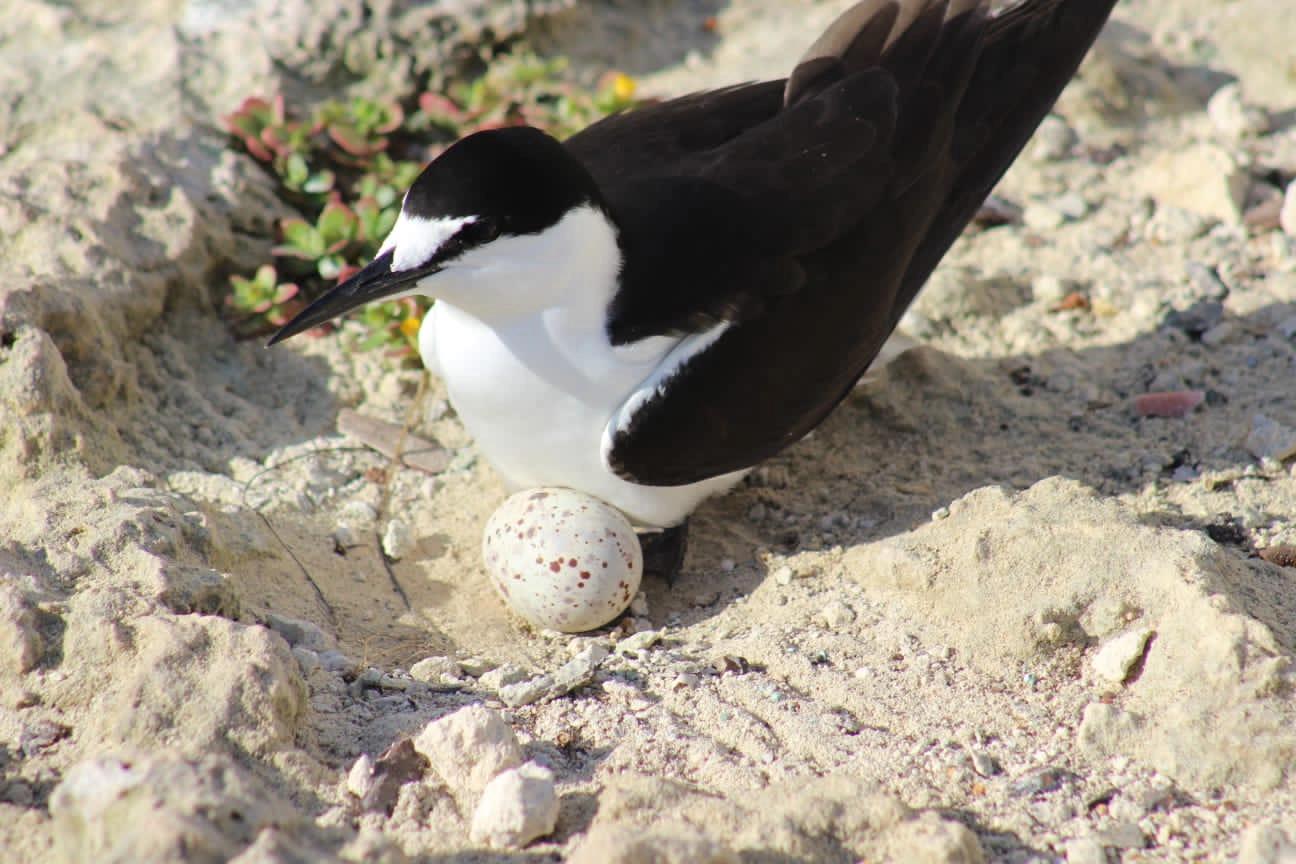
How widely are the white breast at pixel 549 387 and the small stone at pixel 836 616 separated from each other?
0.52 metres

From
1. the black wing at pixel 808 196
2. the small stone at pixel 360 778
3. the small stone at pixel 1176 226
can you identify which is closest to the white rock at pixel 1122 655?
the black wing at pixel 808 196

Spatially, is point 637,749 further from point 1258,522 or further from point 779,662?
point 1258,522

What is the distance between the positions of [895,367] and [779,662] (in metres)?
1.39

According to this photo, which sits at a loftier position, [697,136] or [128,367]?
[697,136]

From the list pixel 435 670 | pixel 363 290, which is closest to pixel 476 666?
pixel 435 670

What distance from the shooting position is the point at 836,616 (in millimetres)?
3377

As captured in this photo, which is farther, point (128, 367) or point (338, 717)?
point (128, 367)

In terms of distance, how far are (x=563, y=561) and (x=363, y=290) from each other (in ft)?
2.64

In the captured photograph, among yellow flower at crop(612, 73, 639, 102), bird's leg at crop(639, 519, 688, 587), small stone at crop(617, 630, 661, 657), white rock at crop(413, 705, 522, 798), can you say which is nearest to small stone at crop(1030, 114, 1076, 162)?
yellow flower at crop(612, 73, 639, 102)

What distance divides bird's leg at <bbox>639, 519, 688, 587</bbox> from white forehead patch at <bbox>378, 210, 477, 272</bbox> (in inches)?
40.9

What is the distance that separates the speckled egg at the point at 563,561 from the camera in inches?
133

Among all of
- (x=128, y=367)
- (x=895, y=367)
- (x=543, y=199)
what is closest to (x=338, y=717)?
(x=543, y=199)

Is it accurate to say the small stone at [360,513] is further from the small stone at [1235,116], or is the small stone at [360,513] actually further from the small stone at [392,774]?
the small stone at [1235,116]

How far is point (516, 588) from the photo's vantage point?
11.2 ft
